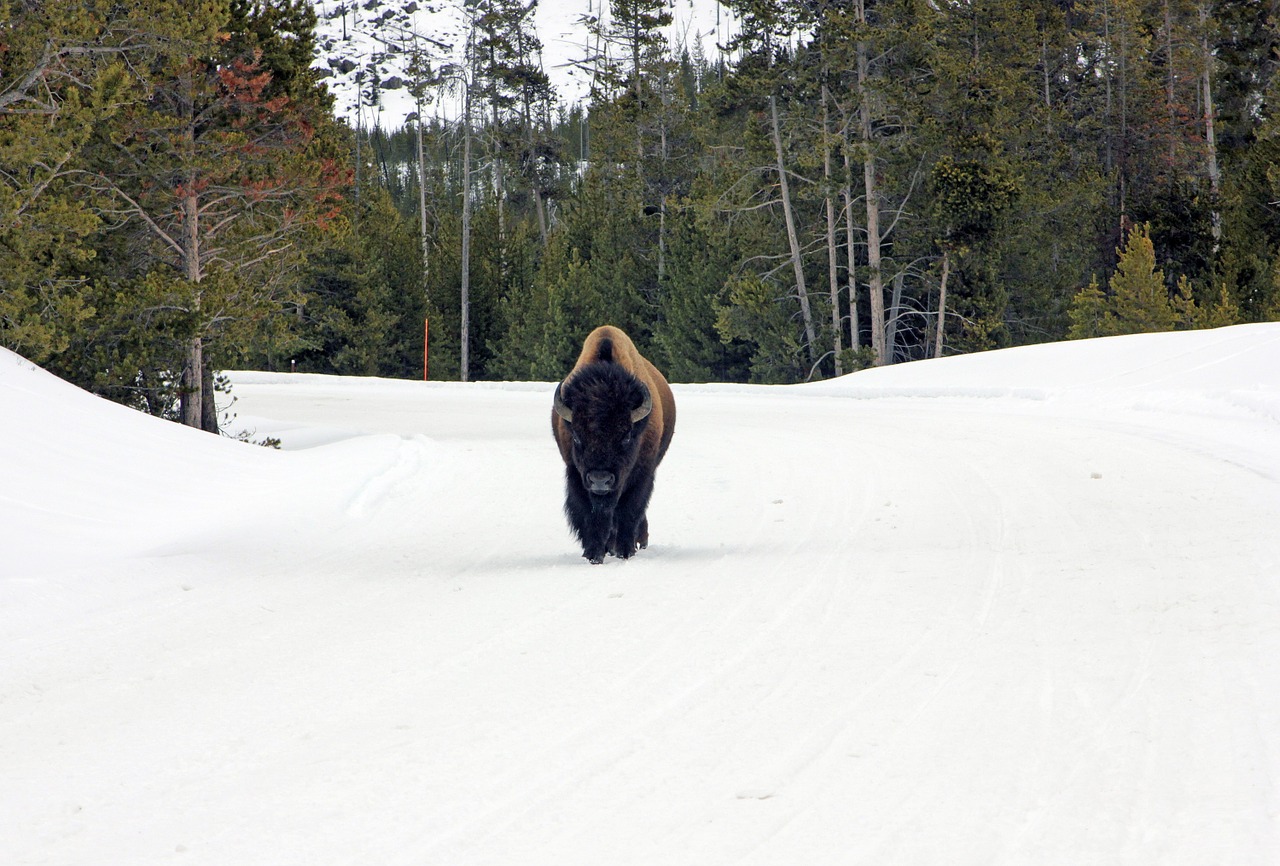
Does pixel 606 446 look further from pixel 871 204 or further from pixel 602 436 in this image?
pixel 871 204

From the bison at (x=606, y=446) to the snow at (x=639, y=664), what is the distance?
309mm

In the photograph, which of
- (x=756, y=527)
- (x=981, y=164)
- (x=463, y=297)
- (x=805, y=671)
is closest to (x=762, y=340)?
(x=981, y=164)

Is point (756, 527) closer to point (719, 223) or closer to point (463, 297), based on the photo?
point (719, 223)

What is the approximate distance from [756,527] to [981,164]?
26467mm

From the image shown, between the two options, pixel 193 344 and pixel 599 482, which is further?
pixel 193 344

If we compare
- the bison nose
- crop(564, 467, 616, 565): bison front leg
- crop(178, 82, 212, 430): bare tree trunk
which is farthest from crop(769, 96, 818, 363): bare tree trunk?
the bison nose

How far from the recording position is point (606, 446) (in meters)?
7.45

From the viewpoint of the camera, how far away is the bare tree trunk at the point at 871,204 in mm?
33344

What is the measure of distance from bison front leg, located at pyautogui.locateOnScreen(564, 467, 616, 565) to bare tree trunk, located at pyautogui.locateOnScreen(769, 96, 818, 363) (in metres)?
29.1

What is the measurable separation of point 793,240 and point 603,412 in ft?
101

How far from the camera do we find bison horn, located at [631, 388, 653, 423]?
7453 mm

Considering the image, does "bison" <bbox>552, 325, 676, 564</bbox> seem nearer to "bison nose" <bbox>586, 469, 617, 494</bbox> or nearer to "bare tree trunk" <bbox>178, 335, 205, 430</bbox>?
"bison nose" <bbox>586, 469, 617, 494</bbox>

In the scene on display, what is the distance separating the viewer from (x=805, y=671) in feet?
15.7

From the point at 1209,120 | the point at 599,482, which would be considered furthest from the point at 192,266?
the point at 1209,120
